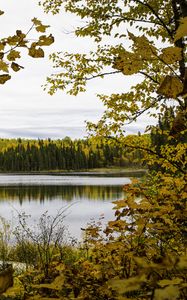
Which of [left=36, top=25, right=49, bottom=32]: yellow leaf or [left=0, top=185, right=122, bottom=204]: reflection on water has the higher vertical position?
[left=36, top=25, right=49, bottom=32]: yellow leaf

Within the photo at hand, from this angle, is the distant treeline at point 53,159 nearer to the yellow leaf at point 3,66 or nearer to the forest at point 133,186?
the forest at point 133,186

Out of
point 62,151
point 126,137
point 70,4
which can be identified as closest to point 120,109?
point 126,137

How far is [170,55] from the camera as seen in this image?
1.28 meters

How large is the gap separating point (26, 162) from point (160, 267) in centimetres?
15943

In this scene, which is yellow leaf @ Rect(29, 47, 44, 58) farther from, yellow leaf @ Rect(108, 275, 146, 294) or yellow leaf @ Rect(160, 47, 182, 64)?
yellow leaf @ Rect(108, 275, 146, 294)

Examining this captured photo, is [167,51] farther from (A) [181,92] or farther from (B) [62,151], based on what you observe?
(B) [62,151]

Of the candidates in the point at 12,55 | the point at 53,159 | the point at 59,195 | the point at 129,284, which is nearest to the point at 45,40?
the point at 12,55

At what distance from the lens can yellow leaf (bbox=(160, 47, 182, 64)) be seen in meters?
1.24

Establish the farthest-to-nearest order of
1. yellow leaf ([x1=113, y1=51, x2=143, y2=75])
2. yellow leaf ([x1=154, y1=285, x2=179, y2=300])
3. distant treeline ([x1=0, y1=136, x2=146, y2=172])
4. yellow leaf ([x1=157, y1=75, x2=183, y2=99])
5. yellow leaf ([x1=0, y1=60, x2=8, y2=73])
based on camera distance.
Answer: distant treeline ([x1=0, y1=136, x2=146, y2=172])
yellow leaf ([x1=0, y1=60, x2=8, y2=73])
yellow leaf ([x1=113, y1=51, x2=143, y2=75])
yellow leaf ([x1=157, y1=75, x2=183, y2=99])
yellow leaf ([x1=154, y1=285, x2=179, y2=300])

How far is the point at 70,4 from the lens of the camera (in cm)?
632

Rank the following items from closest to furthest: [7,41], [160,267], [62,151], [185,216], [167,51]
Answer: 1. [160,267]
2. [167,51]
3. [7,41]
4. [185,216]
5. [62,151]

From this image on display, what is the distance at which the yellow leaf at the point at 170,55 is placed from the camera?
48.9 inches

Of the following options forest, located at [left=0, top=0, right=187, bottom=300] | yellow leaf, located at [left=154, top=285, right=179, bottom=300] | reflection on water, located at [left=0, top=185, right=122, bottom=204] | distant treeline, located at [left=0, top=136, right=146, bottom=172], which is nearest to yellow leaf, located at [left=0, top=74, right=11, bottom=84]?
forest, located at [left=0, top=0, right=187, bottom=300]

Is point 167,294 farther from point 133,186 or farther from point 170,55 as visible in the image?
point 133,186
